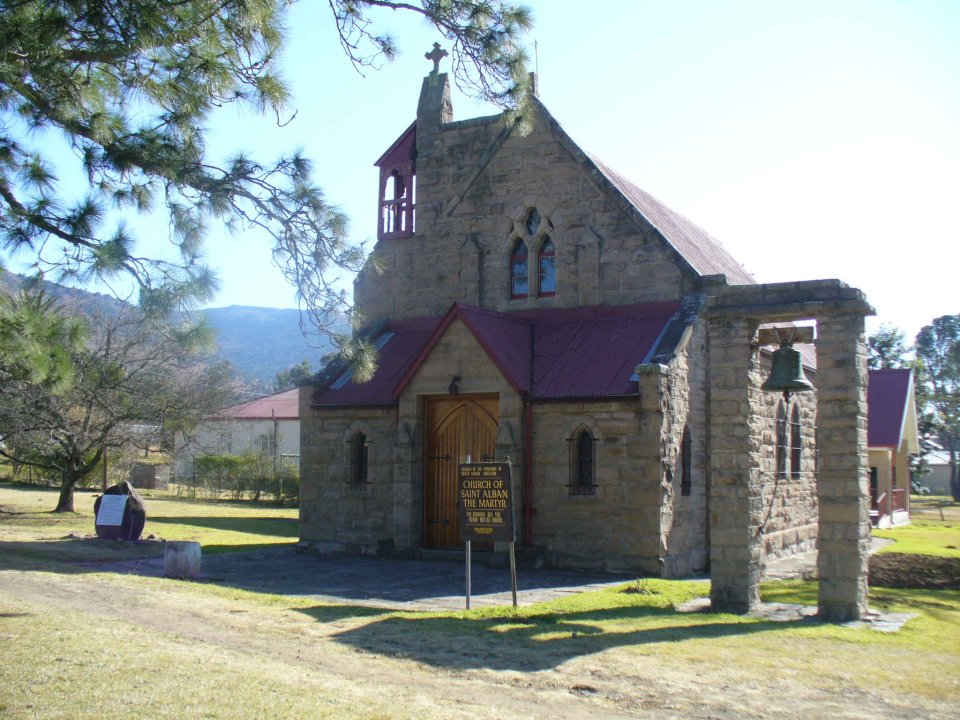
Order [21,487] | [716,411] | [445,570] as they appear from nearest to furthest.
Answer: [716,411], [445,570], [21,487]

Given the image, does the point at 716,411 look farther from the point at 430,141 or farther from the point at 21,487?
the point at 21,487

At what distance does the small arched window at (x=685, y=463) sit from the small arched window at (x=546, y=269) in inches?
184

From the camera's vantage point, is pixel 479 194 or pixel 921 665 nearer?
pixel 921 665

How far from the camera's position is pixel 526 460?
18.3m

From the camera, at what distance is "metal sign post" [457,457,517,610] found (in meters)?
12.8

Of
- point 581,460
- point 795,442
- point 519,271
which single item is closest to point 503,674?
point 581,460

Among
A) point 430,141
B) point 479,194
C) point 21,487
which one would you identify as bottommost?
point 21,487

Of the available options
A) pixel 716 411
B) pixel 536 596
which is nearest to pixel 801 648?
pixel 716 411

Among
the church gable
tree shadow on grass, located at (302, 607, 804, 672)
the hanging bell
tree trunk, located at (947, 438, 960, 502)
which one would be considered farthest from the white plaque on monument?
tree trunk, located at (947, 438, 960, 502)

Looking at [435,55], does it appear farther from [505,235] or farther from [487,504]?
[487,504]

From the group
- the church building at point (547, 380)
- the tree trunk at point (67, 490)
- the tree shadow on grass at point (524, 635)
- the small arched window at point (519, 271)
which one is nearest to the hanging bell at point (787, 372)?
the church building at point (547, 380)

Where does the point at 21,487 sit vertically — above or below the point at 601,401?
below

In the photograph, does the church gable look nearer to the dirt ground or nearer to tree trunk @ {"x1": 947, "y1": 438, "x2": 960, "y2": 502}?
the dirt ground

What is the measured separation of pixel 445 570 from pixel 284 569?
3.07m
